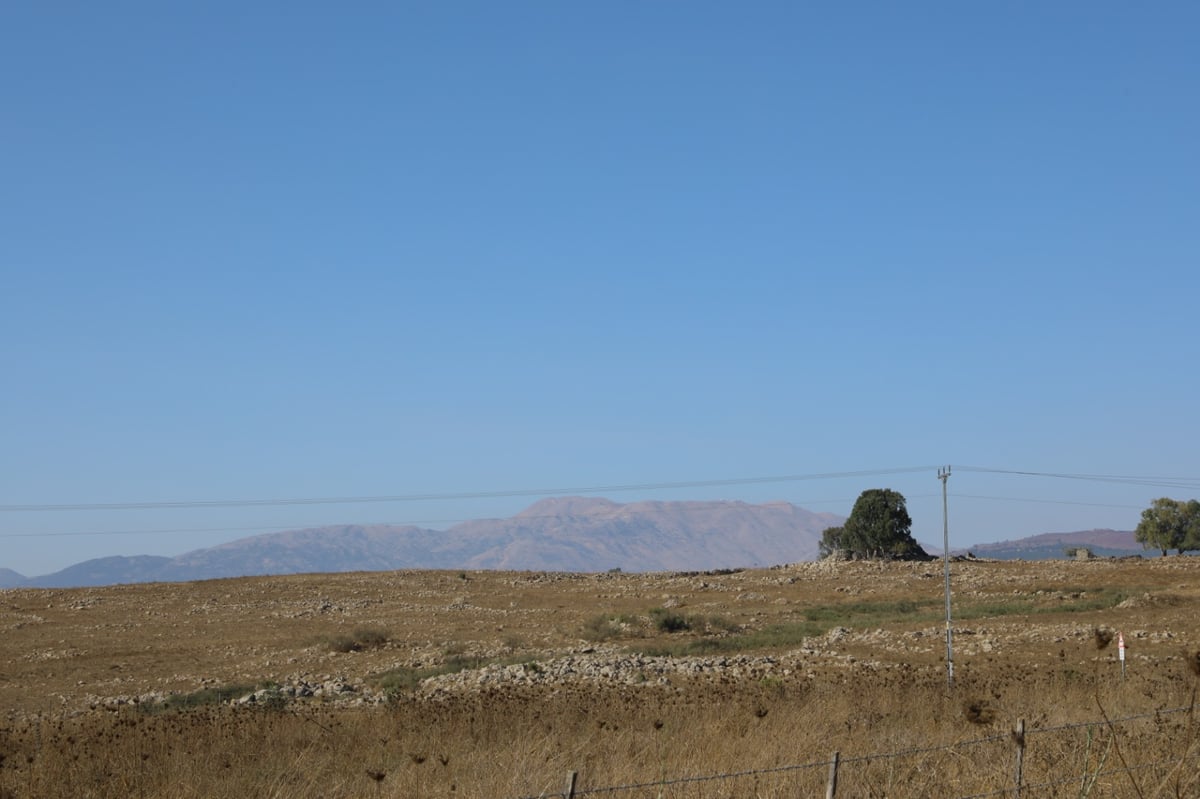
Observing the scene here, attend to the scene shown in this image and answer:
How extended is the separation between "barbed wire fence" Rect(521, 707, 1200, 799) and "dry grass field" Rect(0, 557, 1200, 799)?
54 millimetres

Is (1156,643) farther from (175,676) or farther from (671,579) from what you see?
(671,579)

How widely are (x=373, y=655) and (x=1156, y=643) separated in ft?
86.4

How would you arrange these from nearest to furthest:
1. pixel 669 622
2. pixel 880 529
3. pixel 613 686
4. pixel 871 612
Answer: pixel 613 686 < pixel 669 622 < pixel 871 612 < pixel 880 529

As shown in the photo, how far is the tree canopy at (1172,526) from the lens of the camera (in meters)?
96.6

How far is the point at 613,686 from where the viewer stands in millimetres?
25094

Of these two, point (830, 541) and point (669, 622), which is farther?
point (830, 541)

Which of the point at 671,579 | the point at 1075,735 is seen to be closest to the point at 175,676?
the point at 1075,735

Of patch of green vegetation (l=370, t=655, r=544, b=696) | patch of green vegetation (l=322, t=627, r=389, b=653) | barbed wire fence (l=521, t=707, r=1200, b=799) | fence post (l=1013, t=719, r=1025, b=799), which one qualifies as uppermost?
fence post (l=1013, t=719, r=1025, b=799)

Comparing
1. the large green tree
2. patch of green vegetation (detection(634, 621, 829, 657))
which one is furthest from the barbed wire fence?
the large green tree

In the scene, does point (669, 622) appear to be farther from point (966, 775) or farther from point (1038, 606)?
point (966, 775)

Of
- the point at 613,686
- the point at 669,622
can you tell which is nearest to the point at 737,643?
the point at 669,622

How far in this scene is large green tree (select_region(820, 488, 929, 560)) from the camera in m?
89.6

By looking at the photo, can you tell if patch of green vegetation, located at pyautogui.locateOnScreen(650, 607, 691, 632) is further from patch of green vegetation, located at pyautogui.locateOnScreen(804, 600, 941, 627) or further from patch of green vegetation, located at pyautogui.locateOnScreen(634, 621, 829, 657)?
patch of green vegetation, located at pyautogui.locateOnScreen(804, 600, 941, 627)

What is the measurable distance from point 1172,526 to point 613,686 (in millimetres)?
89768
